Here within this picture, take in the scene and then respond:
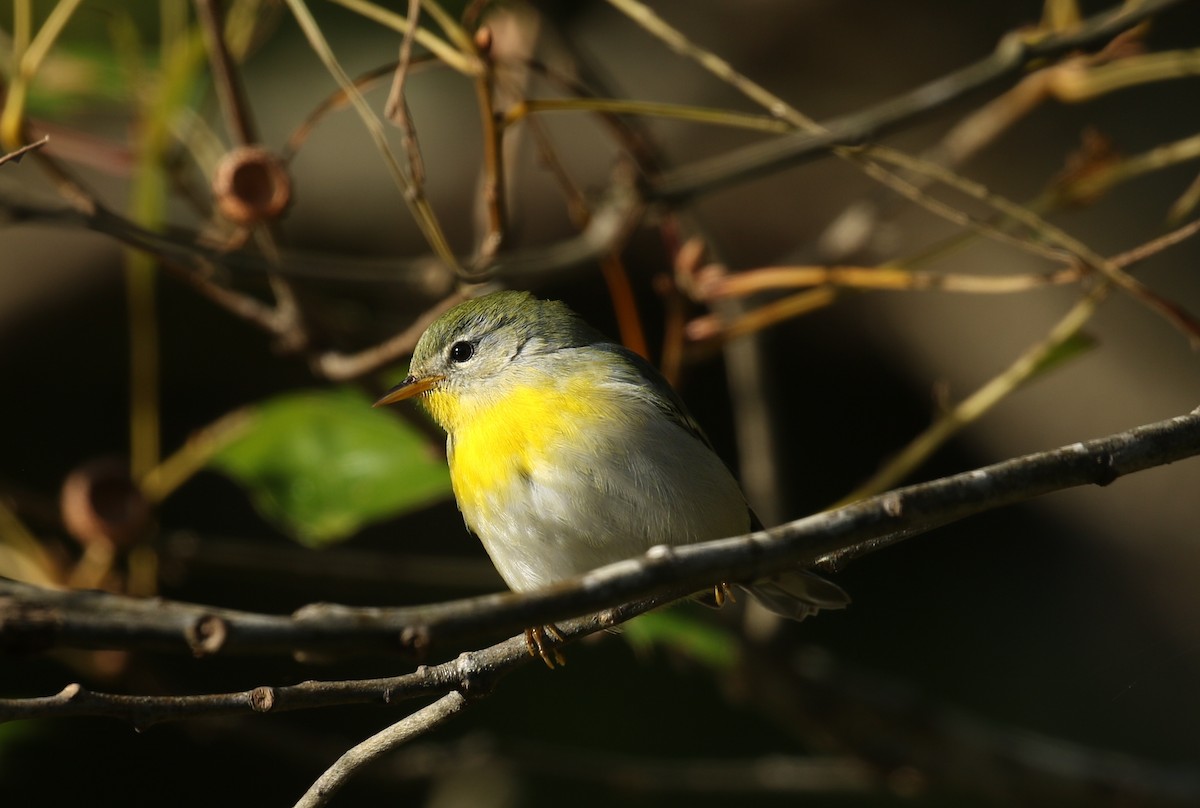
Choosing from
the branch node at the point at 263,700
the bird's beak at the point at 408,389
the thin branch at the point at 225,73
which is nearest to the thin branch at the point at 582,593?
the branch node at the point at 263,700

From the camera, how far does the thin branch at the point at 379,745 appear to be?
1.34 metres

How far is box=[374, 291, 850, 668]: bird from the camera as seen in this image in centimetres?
237

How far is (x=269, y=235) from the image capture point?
2.29 meters

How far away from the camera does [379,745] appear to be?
1362 mm

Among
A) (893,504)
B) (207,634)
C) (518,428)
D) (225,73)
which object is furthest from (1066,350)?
(207,634)

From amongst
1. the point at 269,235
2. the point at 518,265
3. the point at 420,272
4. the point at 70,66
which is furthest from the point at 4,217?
the point at 70,66

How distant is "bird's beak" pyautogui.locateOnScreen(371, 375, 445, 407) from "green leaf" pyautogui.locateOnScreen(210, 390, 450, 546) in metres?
0.10

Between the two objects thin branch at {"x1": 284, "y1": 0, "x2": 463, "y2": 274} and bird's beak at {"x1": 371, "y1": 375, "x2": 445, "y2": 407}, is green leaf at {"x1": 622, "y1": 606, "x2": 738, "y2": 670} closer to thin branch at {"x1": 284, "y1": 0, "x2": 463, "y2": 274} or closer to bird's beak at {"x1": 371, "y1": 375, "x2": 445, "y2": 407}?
bird's beak at {"x1": 371, "y1": 375, "x2": 445, "y2": 407}

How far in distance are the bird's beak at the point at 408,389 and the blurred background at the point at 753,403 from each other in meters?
0.35

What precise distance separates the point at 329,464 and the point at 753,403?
42.4 inches

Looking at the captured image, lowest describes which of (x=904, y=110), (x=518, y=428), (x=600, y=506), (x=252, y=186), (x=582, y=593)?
(x=582, y=593)

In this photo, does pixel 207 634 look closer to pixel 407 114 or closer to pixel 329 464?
pixel 407 114

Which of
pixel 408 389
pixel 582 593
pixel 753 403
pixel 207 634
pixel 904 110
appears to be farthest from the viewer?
pixel 753 403

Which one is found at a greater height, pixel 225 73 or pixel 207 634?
pixel 225 73
